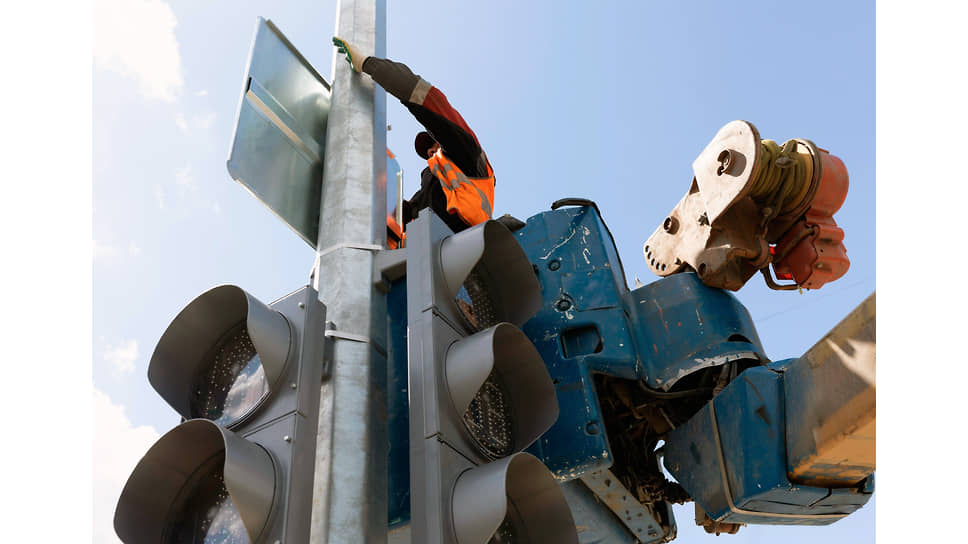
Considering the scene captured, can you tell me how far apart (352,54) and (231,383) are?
6.66ft

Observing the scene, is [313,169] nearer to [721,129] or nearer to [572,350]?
[572,350]

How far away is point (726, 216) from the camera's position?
4.71 m

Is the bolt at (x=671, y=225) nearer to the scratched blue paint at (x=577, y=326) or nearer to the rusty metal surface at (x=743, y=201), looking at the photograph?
the rusty metal surface at (x=743, y=201)

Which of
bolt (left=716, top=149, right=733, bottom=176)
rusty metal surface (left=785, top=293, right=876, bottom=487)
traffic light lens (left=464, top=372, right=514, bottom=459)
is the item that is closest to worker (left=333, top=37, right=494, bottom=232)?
bolt (left=716, top=149, right=733, bottom=176)

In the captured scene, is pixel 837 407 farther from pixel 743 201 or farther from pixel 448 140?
pixel 448 140

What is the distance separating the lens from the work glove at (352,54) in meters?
4.36

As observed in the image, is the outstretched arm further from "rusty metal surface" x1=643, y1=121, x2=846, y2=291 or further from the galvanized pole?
"rusty metal surface" x1=643, y1=121, x2=846, y2=291

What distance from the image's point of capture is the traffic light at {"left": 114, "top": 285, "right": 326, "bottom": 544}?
2.55 m

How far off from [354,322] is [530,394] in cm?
75

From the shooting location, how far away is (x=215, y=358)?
316 centimetres

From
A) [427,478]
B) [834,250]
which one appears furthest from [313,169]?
[834,250]

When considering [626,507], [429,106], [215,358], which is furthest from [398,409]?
[626,507]

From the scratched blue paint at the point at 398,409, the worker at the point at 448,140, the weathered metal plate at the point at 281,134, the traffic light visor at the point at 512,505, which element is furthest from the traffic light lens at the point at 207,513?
the worker at the point at 448,140

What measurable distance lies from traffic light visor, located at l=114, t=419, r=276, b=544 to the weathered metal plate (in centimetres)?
142
